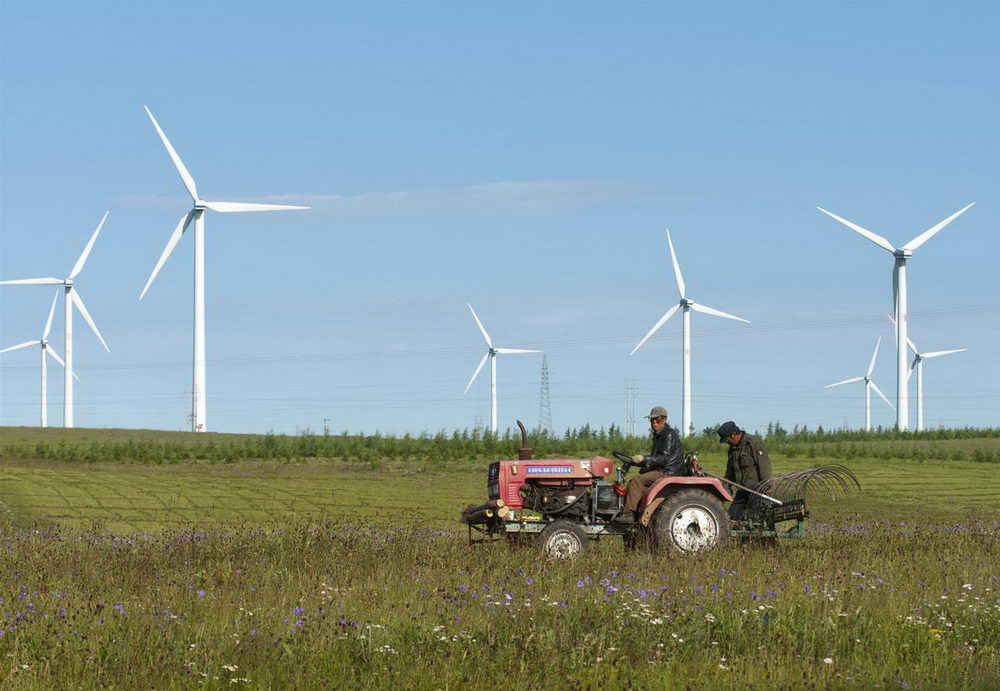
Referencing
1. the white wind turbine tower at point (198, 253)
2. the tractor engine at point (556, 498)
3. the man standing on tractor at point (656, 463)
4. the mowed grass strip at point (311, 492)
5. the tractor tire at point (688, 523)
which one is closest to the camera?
the tractor tire at point (688, 523)

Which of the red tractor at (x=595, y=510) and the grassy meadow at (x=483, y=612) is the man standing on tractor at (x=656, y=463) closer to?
the red tractor at (x=595, y=510)

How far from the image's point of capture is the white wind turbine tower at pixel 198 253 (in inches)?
1823

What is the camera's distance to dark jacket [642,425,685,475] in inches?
551

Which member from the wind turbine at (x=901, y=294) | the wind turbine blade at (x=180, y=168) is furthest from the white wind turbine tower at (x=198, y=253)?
the wind turbine at (x=901, y=294)

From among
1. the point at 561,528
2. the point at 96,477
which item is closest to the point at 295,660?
the point at 561,528

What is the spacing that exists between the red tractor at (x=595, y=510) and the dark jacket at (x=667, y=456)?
0.52 feet

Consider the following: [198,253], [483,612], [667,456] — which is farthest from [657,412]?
[198,253]

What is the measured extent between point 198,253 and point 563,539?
36381mm

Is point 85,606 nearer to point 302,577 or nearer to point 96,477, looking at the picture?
point 302,577

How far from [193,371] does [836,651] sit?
4027 centimetres

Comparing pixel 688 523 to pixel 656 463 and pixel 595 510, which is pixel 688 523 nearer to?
pixel 656 463

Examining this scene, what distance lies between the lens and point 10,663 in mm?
7738

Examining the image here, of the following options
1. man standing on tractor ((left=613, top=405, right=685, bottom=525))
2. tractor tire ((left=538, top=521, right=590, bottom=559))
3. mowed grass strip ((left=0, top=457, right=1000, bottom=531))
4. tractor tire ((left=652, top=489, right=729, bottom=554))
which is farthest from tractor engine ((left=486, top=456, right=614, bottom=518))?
mowed grass strip ((left=0, top=457, right=1000, bottom=531))

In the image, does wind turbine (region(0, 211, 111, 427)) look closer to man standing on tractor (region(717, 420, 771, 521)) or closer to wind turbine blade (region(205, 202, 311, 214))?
wind turbine blade (region(205, 202, 311, 214))
